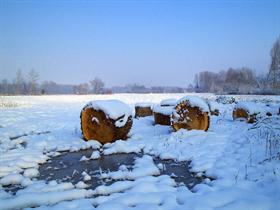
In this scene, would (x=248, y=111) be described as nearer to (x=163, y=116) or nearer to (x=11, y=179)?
(x=163, y=116)

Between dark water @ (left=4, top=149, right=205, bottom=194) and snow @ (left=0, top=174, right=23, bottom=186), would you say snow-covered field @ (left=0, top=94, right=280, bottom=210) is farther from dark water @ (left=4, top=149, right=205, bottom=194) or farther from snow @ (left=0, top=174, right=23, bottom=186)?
dark water @ (left=4, top=149, right=205, bottom=194)

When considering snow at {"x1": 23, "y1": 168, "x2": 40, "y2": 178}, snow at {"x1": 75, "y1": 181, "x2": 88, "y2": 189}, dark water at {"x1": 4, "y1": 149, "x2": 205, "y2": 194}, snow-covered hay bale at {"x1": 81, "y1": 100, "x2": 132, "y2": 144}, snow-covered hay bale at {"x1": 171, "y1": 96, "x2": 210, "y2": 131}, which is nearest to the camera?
snow at {"x1": 75, "y1": 181, "x2": 88, "y2": 189}

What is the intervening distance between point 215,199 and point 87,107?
210 inches

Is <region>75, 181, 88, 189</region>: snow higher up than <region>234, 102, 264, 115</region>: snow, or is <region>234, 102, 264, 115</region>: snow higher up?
<region>234, 102, 264, 115</region>: snow

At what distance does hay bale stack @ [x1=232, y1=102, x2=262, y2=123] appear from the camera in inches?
452

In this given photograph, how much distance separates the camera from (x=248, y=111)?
11633 millimetres

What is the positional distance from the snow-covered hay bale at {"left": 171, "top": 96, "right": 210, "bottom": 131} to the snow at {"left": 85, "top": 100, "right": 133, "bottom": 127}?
1.57 meters

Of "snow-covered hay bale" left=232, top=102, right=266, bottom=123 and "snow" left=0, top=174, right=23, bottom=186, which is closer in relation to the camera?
"snow" left=0, top=174, right=23, bottom=186

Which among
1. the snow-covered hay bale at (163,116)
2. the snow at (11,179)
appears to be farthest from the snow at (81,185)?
the snow-covered hay bale at (163,116)

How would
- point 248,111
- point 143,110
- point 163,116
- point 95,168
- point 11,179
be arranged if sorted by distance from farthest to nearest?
point 143,110 → point 248,111 → point 163,116 → point 95,168 → point 11,179

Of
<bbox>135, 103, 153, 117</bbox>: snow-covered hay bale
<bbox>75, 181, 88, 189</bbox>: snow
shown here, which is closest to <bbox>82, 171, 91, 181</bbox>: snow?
<bbox>75, 181, 88, 189</bbox>: snow

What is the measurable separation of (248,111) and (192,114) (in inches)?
152

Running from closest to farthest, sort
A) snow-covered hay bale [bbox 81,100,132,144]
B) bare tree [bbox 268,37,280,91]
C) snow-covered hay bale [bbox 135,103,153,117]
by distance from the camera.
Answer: snow-covered hay bale [bbox 81,100,132,144] → snow-covered hay bale [bbox 135,103,153,117] → bare tree [bbox 268,37,280,91]

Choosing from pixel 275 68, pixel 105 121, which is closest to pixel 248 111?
pixel 105 121
